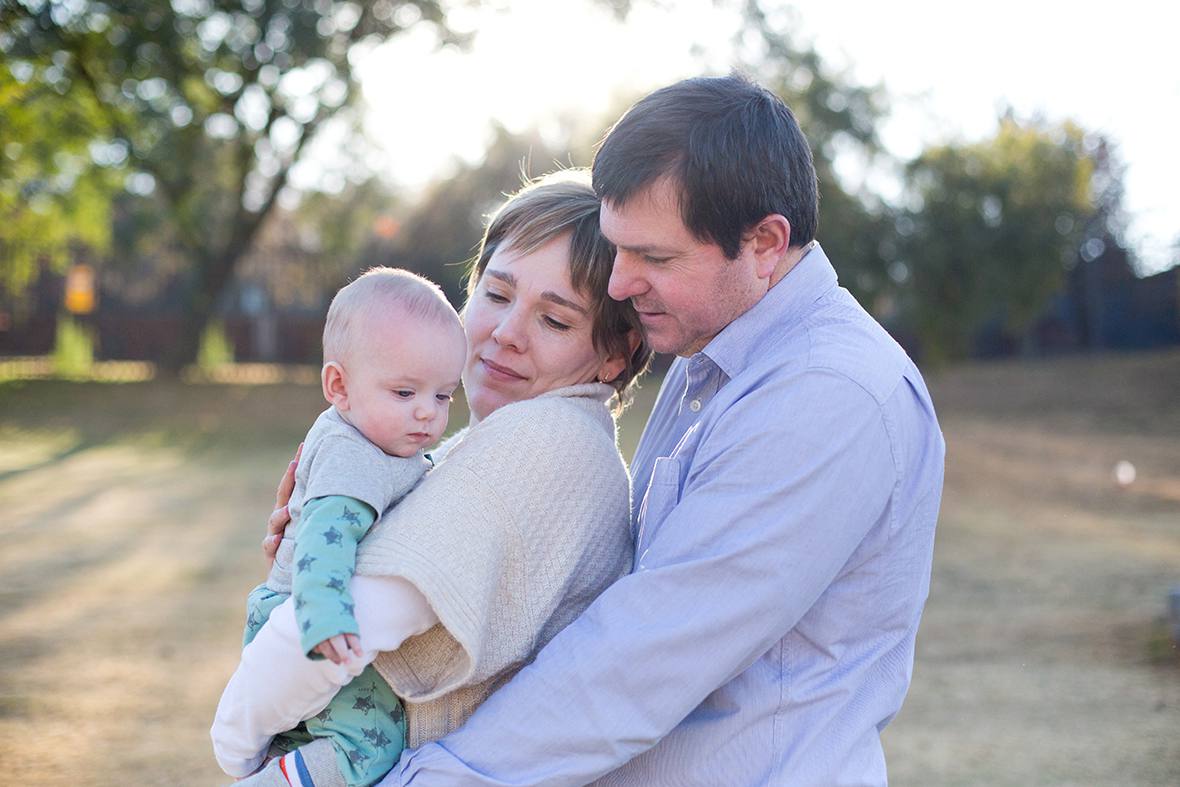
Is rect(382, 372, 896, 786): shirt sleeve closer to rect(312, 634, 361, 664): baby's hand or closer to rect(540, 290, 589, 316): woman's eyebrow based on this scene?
rect(312, 634, 361, 664): baby's hand

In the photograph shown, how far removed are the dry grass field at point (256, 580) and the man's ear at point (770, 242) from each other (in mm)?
3428

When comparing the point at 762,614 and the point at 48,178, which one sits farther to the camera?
the point at 48,178

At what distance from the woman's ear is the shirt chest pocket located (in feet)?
1.42

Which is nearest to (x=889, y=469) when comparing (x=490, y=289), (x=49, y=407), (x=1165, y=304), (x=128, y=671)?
(x=490, y=289)

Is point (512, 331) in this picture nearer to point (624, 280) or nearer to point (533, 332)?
point (533, 332)

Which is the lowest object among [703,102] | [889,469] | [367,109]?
[367,109]

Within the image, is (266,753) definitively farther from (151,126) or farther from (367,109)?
(367,109)

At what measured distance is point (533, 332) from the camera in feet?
7.83

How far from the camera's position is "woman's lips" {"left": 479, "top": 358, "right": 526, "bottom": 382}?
2420mm

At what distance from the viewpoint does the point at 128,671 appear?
623 cm

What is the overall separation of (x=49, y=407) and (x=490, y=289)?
16.8 metres

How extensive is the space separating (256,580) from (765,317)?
21.8 feet

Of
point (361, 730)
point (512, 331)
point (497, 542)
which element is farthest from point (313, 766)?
point (512, 331)

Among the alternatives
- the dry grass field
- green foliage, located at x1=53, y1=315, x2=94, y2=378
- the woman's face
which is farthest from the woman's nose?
green foliage, located at x1=53, y1=315, x2=94, y2=378
